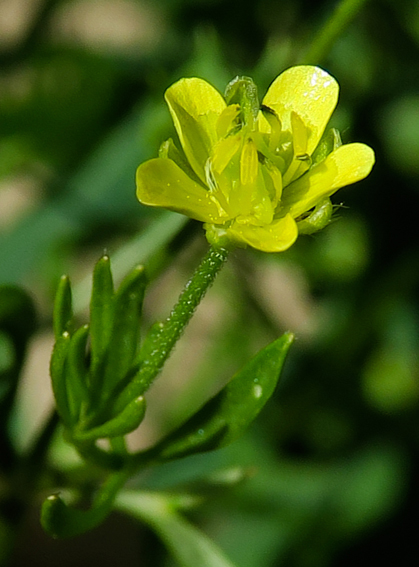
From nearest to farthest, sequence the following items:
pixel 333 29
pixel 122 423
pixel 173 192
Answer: pixel 173 192
pixel 122 423
pixel 333 29

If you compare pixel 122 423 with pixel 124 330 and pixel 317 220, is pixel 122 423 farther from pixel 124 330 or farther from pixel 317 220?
pixel 317 220

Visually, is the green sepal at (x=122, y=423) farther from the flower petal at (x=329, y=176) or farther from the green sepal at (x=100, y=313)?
Result: the flower petal at (x=329, y=176)

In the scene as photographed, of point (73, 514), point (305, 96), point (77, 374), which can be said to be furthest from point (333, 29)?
point (73, 514)

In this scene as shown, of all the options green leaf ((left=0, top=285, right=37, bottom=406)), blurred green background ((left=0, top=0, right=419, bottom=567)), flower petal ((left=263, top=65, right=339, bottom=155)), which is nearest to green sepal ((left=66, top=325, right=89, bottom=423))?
green leaf ((left=0, top=285, right=37, bottom=406))

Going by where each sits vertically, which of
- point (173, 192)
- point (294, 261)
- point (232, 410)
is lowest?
point (294, 261)

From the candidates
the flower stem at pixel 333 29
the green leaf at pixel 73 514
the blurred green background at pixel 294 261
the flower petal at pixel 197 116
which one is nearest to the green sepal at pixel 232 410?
the green leaf at pixel 73 514
